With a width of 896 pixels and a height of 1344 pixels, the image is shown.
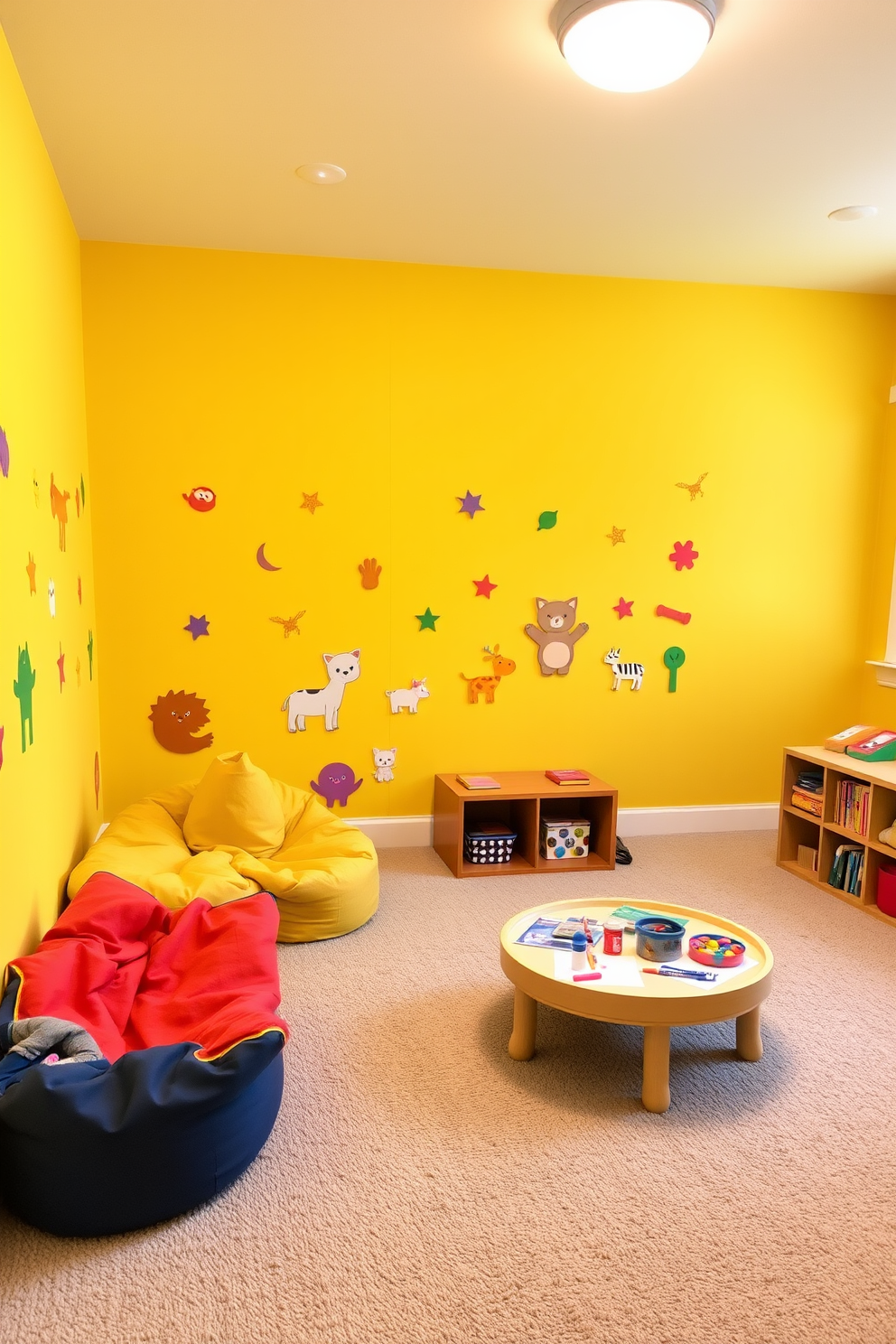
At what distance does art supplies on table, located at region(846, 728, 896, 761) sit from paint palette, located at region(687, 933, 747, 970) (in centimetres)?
157

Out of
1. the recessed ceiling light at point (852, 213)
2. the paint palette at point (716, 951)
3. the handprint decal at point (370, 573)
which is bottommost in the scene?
the paint palette at point (716, 951)

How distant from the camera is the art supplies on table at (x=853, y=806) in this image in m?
3.75

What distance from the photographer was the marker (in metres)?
2.42

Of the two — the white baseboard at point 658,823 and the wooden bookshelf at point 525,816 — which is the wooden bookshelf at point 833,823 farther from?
the wooden bookshelf at point 525,816

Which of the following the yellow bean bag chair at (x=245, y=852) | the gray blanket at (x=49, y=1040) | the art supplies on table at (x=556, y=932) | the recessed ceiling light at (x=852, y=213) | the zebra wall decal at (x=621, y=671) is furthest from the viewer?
the zebra wall decal at (x=621, y=671)

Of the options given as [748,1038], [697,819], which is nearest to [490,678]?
[697,819]

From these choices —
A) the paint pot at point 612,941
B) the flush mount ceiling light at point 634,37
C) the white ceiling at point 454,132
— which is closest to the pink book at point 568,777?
the paint pot at point 612,941

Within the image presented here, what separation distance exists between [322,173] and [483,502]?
155 centimetres

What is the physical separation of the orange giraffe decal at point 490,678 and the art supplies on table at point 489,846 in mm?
636

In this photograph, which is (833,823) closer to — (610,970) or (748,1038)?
(748,1038)

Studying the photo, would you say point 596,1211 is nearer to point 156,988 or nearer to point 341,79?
point 156,988

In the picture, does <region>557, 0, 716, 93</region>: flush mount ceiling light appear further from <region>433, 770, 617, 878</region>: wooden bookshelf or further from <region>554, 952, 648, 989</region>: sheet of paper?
<region>433, 770, 617, 878</region>: wooden bookshelf

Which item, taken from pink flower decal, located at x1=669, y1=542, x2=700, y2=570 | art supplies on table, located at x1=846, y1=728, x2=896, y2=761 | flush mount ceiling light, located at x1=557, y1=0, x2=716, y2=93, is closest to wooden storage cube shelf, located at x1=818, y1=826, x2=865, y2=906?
art supplies on table, located at x1=846, y1=728, x2=896, y2=761

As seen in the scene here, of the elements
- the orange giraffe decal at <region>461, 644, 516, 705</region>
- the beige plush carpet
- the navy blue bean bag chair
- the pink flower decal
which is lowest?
the beige plush carpet
